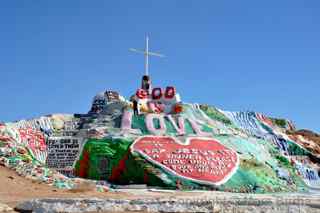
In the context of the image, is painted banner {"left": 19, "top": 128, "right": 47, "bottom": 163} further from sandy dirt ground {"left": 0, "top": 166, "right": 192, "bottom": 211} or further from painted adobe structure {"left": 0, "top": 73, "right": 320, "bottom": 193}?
sandy dirt ground {"left": 0, "top": 166, "right": 192, "bottom": 211}

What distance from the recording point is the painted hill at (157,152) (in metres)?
38.1

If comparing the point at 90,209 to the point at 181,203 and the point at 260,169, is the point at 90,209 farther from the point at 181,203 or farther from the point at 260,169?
the point at 260,169

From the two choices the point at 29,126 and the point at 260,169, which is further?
the point at 29,126

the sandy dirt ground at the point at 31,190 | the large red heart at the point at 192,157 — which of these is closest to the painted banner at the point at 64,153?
the large red heart at the point at 192,157

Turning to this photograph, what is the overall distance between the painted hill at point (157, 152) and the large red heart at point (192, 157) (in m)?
0.07

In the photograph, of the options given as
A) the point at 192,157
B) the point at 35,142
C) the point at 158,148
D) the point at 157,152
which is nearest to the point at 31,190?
the point at 157,152

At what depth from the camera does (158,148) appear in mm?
40781

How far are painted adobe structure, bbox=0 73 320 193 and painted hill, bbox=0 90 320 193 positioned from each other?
0.24ft

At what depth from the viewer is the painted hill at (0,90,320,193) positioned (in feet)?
125

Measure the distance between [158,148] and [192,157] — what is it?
263cm

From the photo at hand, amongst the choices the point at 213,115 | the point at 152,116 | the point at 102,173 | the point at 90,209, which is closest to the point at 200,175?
the point at 102,173

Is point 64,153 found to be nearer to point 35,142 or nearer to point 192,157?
point 35,142

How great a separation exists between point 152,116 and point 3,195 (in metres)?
22.8

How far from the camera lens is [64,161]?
4275cm
